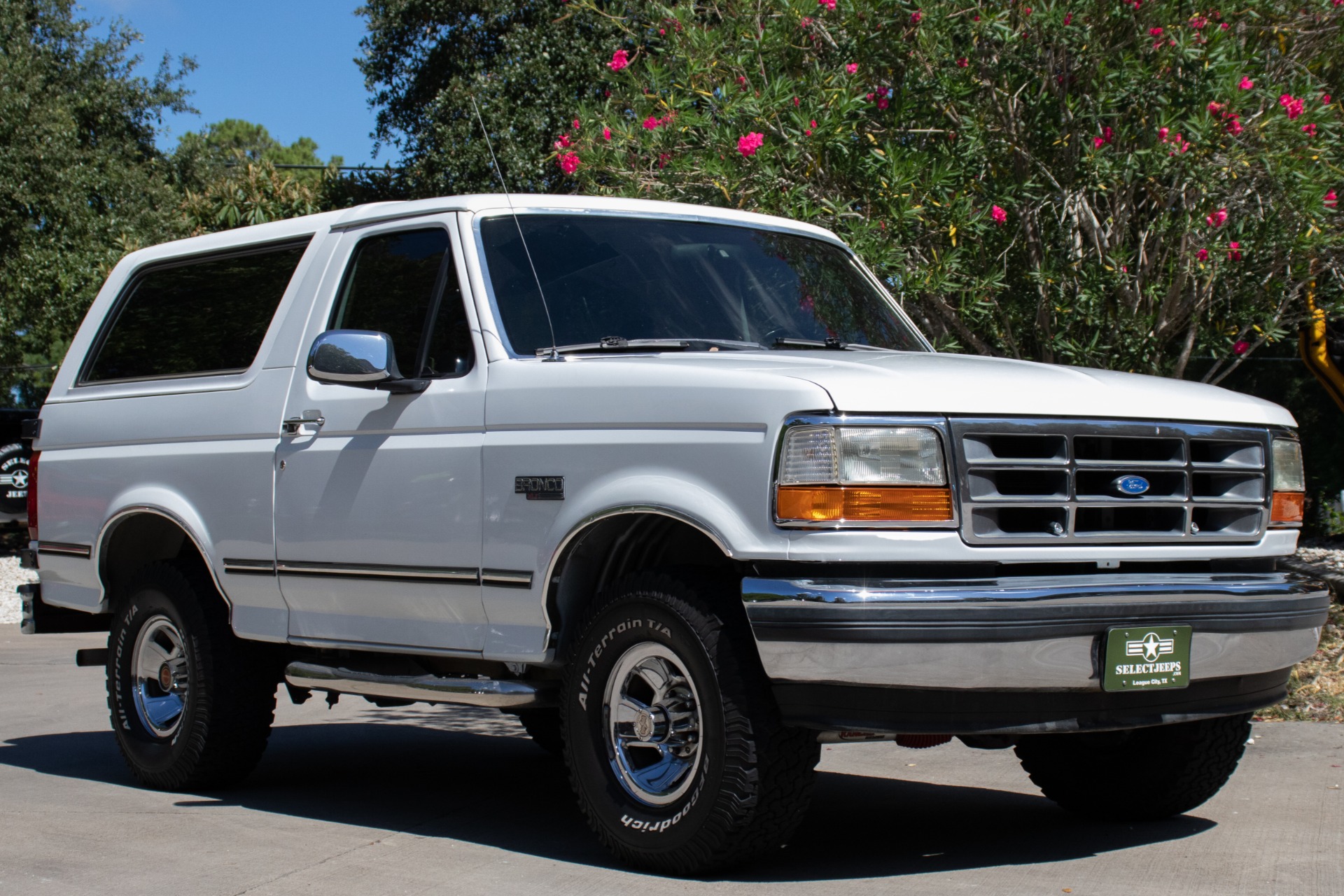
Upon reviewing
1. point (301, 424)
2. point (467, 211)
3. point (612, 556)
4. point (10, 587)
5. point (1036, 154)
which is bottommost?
point (10, 587)

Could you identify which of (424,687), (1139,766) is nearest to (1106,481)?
(1139,766)

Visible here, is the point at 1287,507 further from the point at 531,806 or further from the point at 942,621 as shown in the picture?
the point at 531,806

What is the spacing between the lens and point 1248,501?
4949mm

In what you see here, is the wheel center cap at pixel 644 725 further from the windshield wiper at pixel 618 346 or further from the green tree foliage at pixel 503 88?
the green tree foliage at pixel 503 88

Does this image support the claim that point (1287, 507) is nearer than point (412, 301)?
Yes

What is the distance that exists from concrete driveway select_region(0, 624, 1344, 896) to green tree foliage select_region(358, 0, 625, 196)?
13.2 m

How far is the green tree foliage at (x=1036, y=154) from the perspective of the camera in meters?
7.76

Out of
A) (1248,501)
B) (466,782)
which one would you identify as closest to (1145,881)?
(1248,501)

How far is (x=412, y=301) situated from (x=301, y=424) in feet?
2.08

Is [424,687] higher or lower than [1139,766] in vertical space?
higher

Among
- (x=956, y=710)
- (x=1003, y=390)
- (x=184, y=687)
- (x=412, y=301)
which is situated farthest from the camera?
(x=184, y=687)

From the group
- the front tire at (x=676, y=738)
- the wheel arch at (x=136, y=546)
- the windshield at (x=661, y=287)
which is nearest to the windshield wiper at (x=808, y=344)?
the windshield at (x=661, y=287)

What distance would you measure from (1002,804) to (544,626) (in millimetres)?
2183

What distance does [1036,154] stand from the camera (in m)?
8.26
